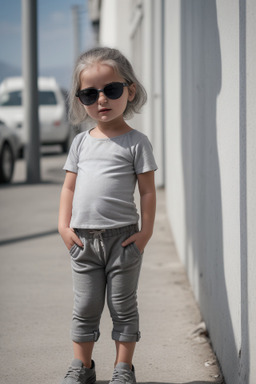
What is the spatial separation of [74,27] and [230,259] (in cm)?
4342

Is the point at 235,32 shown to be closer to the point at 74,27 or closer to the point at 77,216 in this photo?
the point at 77,216

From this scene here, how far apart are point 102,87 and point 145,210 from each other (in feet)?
1.78

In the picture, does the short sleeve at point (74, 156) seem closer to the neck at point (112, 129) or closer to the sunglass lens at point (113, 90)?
the neck at point (112, 129)

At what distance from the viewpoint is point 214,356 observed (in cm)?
353

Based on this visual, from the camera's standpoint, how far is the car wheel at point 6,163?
37.9 ft

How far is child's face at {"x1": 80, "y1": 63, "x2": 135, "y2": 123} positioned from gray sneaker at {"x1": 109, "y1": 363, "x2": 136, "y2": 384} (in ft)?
3.46

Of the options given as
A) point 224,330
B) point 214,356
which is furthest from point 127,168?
point 214,356

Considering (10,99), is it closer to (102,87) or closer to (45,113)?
(45,113)

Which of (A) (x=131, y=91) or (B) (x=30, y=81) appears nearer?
(A) (x=131, y=91)

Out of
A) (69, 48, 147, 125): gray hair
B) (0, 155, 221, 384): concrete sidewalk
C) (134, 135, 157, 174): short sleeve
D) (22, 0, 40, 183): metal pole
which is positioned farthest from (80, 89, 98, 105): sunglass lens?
(22, 0, 40, 183): metal pole

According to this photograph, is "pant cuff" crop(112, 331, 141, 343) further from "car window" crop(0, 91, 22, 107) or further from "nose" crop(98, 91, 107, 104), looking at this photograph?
"car window" crop(0, 91, 22, 107)

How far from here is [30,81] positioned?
11273mm

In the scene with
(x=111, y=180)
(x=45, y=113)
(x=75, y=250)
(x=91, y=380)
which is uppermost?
(x=111, y=180)

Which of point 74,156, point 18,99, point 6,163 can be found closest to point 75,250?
point 74,156
